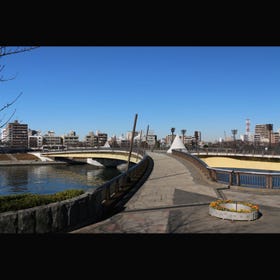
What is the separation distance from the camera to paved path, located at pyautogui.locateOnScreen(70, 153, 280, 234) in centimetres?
828

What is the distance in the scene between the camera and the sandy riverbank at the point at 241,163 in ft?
168

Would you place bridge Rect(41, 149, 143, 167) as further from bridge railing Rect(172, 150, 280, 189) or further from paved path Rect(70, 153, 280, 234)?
paved path Rect(70, 153, 280, 234)

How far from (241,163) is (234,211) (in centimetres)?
4937

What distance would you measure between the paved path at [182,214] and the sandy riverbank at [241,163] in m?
40.6

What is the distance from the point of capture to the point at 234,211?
934 centimetres

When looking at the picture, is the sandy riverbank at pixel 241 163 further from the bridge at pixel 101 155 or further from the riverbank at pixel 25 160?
the riverbank at pixel 25 160

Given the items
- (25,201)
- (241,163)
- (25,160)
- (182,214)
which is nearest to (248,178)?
(182,214)

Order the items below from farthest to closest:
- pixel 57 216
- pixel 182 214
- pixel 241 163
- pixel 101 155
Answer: pixel 101 155 < pixel 241 163 < pixel 182 214 < pixel 57 216

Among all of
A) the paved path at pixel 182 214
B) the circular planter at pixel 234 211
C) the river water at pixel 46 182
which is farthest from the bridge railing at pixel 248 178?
the river water at pixel 46 182

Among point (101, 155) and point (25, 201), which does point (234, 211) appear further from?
point (101, 155)
